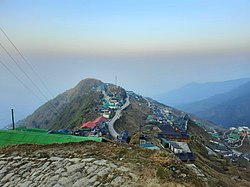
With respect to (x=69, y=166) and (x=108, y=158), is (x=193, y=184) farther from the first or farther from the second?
(x=69, y=166)

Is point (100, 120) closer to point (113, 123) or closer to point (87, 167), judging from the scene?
point (113, 123)

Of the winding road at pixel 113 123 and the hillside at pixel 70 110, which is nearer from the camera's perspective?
the winding road at pixel 113 123

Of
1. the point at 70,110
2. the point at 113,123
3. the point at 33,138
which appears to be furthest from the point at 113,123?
the point at 33,138

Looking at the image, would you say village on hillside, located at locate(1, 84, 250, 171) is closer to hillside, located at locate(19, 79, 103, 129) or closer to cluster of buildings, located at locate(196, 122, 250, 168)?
cluster of buildings, located at locate(196, 122, 250, 168)

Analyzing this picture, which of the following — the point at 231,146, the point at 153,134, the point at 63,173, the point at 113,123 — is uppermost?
the point at 63,173

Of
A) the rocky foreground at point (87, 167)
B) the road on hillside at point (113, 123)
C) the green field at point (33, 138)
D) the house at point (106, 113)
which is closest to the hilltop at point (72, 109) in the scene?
the house at point (106, 113)

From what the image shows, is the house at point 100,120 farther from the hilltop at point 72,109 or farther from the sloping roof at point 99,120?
the hilltop at point 72,109

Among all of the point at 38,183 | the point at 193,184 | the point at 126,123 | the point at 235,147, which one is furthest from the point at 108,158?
the point at 235,147

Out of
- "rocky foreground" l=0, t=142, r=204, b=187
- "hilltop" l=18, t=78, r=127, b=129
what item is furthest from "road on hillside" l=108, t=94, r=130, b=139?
"rocky foreground" l=0, t=142, r=204, b=187
